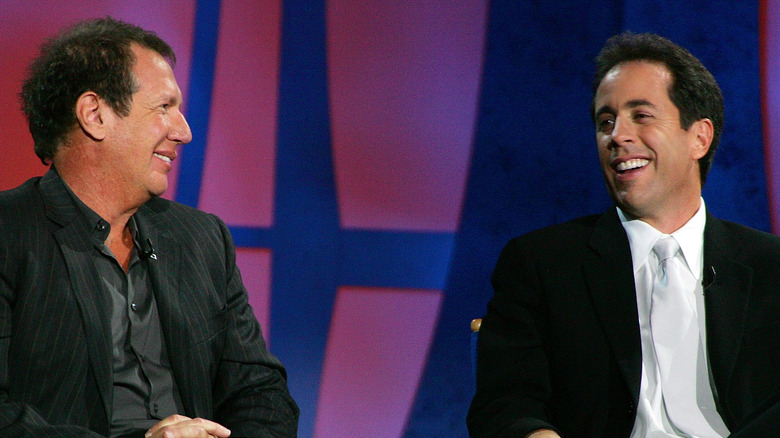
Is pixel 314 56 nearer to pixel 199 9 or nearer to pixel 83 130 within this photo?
pixel 199 9

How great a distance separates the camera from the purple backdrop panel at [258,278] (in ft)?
9.27

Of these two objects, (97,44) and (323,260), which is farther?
(323,260)

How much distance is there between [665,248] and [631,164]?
0.22 meters

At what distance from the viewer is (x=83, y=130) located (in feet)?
6.15


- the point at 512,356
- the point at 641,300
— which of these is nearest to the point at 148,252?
the point at 512,356

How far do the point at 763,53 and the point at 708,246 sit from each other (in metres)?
1.45

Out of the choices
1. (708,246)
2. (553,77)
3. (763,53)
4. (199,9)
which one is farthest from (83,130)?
(763,53)

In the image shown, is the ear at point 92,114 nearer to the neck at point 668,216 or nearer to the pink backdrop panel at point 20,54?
the pink backdrop panel at point 20,54

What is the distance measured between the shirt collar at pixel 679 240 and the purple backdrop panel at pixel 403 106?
3.53ft

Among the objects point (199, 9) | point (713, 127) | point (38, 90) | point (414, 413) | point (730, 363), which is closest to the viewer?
point (730, 363)

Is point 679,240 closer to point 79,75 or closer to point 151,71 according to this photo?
point 151,71

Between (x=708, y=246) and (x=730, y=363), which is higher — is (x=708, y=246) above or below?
above

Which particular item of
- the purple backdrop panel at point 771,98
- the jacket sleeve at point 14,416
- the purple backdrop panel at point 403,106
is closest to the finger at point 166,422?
the jacket sleeve at point 14,416

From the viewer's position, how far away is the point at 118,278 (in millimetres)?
1851
